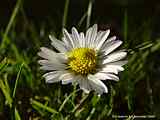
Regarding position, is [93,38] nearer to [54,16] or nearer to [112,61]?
[112,61]

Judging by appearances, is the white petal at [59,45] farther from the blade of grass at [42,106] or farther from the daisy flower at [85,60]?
the blade of grass at [42,106]

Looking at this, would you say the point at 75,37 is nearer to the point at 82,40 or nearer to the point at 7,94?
the point at 82,40

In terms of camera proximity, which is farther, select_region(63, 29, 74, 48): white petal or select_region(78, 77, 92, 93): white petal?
select_region(63, 29, 74, 48): white petal

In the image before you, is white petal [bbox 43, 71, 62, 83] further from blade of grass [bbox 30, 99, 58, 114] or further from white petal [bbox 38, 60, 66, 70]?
blade of grass [bbox 30, 99, 58, 114]

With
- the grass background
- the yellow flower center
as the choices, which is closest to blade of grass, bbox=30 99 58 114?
the grass background

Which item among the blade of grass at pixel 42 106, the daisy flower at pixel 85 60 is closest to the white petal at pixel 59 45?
the daisy flower at pixel 85 60

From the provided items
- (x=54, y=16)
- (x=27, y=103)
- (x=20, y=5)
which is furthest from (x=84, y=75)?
(x=54, y=16)

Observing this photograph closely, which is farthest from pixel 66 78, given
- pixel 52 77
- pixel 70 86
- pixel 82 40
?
pixel 70 86
